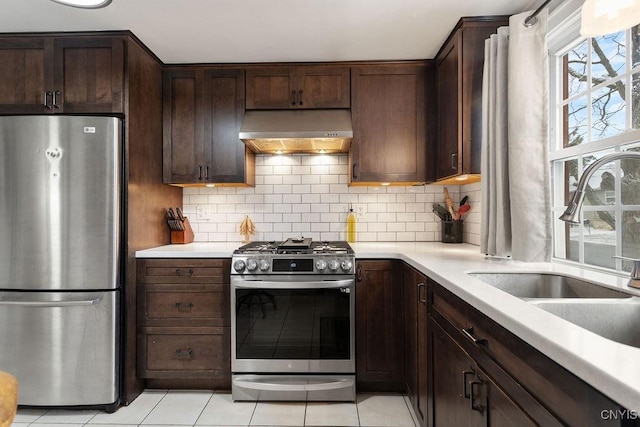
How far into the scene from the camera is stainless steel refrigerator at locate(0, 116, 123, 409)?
2150mm

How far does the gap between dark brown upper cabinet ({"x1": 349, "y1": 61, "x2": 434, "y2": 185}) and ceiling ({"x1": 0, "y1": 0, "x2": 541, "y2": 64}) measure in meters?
0.14

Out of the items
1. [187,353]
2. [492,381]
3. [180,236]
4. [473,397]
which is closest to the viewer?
[492,381]

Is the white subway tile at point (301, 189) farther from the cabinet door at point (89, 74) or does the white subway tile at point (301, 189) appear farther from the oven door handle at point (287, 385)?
the oven door handle at point (287, 385)

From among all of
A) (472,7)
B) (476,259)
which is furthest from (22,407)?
(472,7)

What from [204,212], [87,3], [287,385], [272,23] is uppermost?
[272,23]

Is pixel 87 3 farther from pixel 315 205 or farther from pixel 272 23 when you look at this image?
pixel 315 205

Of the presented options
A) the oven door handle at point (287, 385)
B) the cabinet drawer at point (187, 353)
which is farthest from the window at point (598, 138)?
the cabinet drawer at point (187, 353)

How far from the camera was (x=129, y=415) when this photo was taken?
2162 mm

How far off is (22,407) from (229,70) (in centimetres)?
255

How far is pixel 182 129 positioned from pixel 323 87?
1105 millimetres

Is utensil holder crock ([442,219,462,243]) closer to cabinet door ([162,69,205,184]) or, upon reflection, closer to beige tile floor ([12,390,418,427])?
beige tile floor ([12,390,418,427])

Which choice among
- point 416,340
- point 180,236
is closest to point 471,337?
point 416,340

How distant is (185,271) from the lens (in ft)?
7.89

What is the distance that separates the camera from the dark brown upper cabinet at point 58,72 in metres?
2.29
